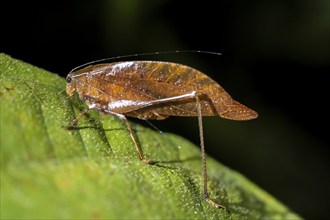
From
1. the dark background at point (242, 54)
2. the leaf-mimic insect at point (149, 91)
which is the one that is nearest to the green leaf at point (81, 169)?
the leaf-mimic insect at point (149, 91)

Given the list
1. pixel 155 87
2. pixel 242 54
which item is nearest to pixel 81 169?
pixel 155 87

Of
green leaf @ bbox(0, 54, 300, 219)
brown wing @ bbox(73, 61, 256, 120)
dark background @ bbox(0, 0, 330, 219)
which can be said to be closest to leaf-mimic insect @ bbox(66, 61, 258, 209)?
brown wing @ bbox(73, 61, 256, 120)

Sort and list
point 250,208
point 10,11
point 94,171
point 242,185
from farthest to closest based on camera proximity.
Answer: point 10,11, point 242,185, point 250,208, point 94,171

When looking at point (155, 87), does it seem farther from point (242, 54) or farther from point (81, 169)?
point (242, 54)

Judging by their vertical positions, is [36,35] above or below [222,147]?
above

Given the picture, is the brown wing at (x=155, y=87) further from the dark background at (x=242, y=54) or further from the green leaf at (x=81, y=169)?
the dark background at (x=242, y=54)

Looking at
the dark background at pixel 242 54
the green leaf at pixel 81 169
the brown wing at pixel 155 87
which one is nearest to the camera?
the green leaf at pixel 81 169

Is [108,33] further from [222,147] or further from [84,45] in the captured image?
[222,147]

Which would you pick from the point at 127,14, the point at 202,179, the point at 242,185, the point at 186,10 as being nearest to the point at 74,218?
the point at 202,179
